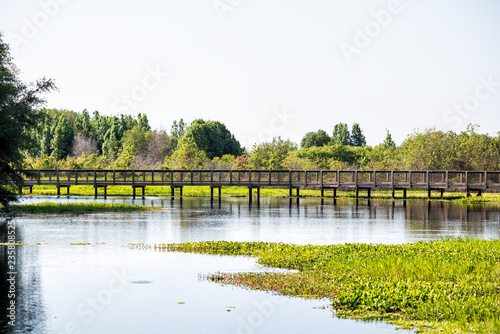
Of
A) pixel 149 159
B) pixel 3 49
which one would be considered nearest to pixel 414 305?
pixel 3 49

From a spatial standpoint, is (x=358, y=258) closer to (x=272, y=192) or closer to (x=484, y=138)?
(x=272, y=192)

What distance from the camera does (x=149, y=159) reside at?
134625mm

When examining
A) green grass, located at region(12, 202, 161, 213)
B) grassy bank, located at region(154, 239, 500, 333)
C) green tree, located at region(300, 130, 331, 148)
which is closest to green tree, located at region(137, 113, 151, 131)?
green tree, located at region(300, 130, 331, 148)

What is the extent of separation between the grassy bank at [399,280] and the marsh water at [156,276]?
725 mm

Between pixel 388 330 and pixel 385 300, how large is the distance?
64.0 inches

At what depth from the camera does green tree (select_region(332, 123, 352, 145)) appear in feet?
490

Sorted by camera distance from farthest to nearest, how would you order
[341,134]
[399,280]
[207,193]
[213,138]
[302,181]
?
[341,134] → [213,138] → [207,193] → [302,181] → [399,280]

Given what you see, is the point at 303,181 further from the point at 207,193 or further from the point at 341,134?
the point at 341,134

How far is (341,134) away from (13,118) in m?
116

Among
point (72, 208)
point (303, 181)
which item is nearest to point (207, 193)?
point (303, 181)

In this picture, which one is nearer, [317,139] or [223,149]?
[223,149]

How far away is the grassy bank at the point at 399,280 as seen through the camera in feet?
45.6

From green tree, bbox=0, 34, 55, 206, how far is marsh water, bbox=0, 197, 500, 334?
3.93 metres

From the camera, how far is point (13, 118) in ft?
132
